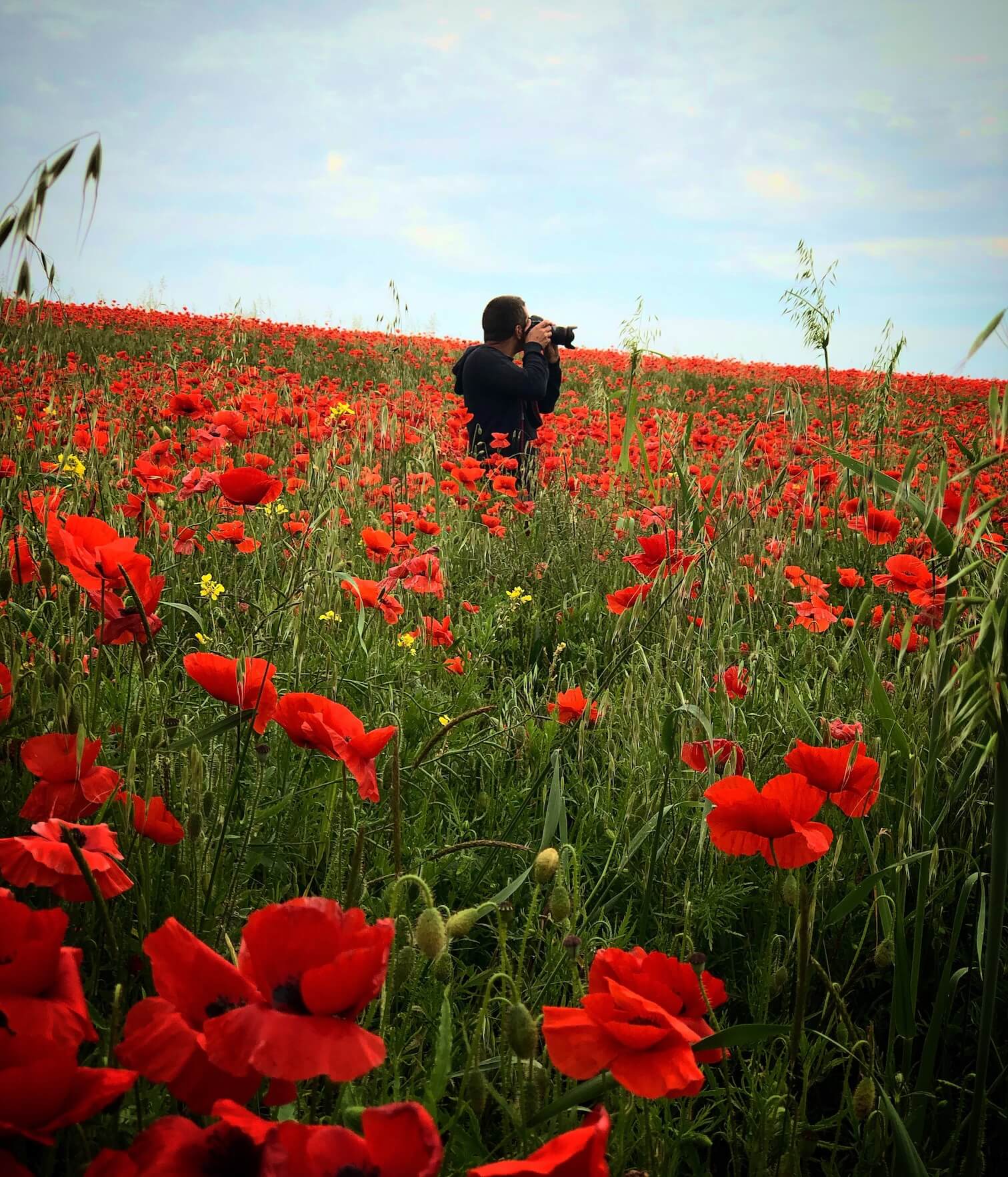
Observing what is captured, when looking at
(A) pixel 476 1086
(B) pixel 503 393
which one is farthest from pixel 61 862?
(B) pixel 503 393

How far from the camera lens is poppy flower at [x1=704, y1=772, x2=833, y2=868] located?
38.4 inches

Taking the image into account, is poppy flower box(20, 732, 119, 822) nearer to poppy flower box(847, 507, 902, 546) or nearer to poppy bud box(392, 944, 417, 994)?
poppy bud box(392, 944, 417, 994)

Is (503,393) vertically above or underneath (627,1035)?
above

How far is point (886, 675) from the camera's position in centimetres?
230

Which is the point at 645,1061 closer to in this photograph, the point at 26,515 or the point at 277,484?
the point at 277,484

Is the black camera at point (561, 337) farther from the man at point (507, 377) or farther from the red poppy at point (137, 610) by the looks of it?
the red poppy at point (137, 610)

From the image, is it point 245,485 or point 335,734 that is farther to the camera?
point 245,485

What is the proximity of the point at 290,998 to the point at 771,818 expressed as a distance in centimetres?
57

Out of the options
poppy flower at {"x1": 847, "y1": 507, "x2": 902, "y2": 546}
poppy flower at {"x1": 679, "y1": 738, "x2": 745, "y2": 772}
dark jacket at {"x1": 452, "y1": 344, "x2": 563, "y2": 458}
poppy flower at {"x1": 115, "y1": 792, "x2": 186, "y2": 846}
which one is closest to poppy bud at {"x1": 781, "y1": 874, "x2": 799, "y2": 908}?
poppy flower at {"x1": 679, "y1": 738, "x2": 745, "y2": 772}

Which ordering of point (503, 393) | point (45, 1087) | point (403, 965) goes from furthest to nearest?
point (503, 393)
point (403, 965)
point (45, 1087)

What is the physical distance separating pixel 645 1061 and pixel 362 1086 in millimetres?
353

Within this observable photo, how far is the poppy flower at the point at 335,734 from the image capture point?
910 mm

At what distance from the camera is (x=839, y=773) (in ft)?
3.37

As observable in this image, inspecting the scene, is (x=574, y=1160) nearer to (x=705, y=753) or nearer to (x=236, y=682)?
(x=236, y=682)
